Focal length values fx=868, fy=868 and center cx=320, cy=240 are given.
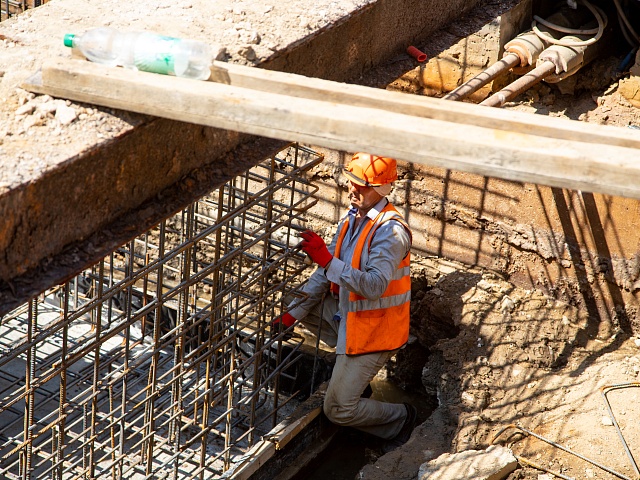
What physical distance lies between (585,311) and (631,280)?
0.43 meters

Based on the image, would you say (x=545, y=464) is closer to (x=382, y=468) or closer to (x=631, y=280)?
(x=382, y=468)

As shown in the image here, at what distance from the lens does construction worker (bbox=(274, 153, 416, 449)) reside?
5258 mm

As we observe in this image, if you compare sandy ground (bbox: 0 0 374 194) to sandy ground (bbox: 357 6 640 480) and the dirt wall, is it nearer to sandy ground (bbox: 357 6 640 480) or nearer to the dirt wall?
sandy ground (bbox: 357 6 640 480)

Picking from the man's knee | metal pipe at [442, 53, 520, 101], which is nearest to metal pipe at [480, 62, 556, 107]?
metal pipe at [442, 53, 520, 101]

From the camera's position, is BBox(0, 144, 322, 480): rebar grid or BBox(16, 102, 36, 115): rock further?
BBox(0, 144, 322, 480): rebar grid

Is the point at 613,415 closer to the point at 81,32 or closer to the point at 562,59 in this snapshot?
the point at 562,59

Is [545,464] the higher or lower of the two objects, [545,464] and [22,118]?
the lower

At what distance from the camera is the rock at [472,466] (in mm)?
4973

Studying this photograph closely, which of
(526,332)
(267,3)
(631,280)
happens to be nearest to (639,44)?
(631,280)

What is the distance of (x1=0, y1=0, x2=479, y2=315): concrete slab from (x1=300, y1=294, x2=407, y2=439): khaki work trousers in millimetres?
2103

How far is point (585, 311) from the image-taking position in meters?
6.63

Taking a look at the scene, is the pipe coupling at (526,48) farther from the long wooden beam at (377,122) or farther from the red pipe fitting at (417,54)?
the long wooden beam at (377,122)

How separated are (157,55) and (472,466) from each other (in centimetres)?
326

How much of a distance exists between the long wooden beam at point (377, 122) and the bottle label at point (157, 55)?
5 cm
